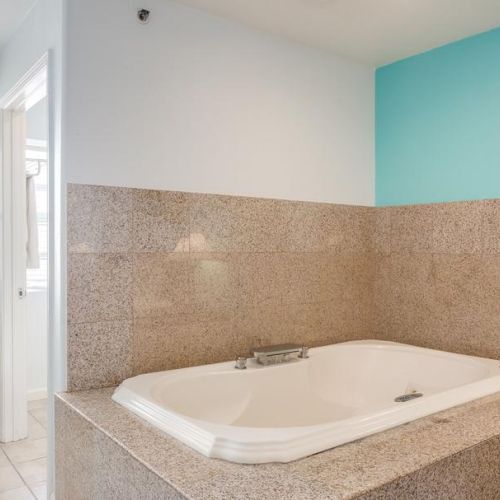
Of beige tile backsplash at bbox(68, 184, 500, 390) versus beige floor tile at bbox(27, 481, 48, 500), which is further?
beige floor tile at bbox(27, 481, 48, 500)

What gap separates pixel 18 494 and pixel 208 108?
2.17 m

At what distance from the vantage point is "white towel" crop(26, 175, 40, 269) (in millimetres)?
4180

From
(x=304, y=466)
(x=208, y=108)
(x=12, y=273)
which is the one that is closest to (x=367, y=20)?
(x=208, y=108)

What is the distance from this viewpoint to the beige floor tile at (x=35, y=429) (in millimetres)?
3330

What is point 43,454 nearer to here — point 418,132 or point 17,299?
point 17,299

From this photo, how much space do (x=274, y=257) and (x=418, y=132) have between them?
3.86 ft

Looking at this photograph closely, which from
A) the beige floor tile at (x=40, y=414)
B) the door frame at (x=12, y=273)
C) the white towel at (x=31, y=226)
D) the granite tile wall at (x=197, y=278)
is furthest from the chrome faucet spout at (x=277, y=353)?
the white towel at (x=31, y=226)

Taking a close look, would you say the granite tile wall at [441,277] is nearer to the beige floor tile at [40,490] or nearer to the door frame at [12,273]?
the beige floor tile at [40,490]

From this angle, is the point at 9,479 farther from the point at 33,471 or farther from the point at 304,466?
the point at 304,466

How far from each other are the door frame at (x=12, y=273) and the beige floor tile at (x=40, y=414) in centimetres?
38

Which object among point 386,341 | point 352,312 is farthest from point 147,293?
point 386,341

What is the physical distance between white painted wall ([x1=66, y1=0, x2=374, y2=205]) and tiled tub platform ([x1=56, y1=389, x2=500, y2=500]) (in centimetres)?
108

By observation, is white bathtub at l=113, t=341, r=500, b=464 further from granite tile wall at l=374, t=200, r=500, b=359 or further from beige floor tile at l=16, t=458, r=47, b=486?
beige floor tile at l=16, t=458, r=47, b=486

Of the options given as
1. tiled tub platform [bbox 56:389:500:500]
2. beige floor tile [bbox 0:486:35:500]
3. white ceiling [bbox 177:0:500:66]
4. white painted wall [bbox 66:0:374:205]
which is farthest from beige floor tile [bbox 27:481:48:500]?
white ceiling [bbox 177:0:500:66]
